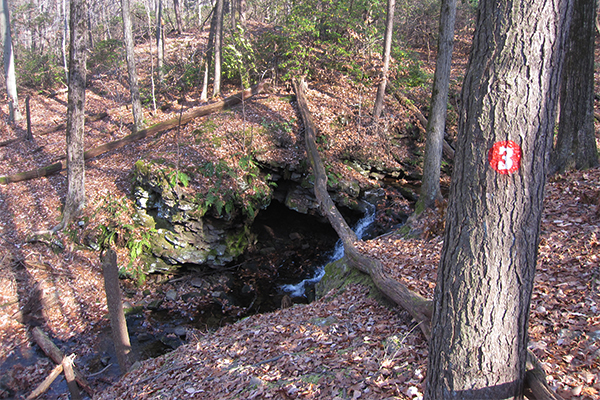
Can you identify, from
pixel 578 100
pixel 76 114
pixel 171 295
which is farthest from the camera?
pixel 76 114

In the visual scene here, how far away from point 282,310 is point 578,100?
23.3ft

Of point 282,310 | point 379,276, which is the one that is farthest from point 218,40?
point 379,276

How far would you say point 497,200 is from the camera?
2254 millimetres

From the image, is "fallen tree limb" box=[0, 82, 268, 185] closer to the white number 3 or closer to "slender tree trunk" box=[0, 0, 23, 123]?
"slender tree trunk" box=[0, 0, 23, 123]

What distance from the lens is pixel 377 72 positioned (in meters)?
14.4

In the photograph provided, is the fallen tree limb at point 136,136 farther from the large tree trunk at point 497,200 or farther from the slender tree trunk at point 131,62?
the large tree trunk at point 497,200

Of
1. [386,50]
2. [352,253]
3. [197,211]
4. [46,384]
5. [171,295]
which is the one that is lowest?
[46,384]

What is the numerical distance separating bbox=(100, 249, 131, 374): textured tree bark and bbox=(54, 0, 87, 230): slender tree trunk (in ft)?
16.4

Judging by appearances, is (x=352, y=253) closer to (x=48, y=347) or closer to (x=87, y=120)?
(x=48, y=347)

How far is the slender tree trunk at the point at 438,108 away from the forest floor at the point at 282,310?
42.2 inches

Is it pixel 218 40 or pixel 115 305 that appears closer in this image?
pixel 115 305

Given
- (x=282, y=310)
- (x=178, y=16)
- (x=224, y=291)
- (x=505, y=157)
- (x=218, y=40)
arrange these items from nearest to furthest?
(x=505, y=157)
(x=282, y=310)
(x=224, y=291)
(x=218, y=40)
(x=178, y=16)

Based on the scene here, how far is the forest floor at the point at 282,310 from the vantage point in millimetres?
3686

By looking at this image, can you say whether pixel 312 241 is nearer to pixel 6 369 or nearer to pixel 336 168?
pixel 336 168
